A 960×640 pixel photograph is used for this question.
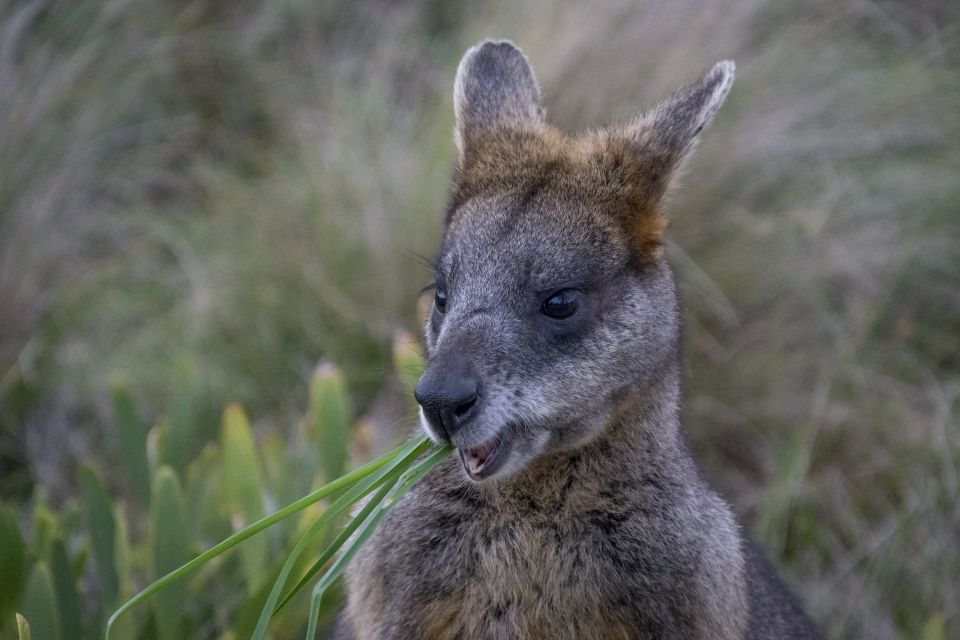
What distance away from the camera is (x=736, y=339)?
6.22 meters

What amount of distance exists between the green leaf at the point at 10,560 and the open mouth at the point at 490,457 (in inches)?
68.9

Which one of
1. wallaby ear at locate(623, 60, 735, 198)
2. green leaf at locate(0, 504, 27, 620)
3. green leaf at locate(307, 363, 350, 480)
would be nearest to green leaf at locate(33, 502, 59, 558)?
green leaf at locate(0, 504, 27, 620)

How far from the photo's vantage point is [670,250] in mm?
6152

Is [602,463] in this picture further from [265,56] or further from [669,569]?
[265,56]

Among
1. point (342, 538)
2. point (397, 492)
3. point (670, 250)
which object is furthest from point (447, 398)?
point (670, 250)

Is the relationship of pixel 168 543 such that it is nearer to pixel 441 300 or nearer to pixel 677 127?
pixel 441 300

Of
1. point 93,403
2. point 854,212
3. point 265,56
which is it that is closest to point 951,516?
point 854,212

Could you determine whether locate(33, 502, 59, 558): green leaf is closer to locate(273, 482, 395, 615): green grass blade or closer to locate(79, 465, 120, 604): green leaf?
locate(79, 465, 120, 604): green leaf

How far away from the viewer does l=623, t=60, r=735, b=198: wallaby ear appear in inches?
134

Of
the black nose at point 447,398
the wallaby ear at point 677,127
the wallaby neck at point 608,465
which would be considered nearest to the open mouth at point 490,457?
the black nose at point 447,398

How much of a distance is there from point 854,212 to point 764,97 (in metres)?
0.93

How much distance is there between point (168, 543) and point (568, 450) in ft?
4.86

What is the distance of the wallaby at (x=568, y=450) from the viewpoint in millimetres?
3180

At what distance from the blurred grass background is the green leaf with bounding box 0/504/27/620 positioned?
2.17ft
